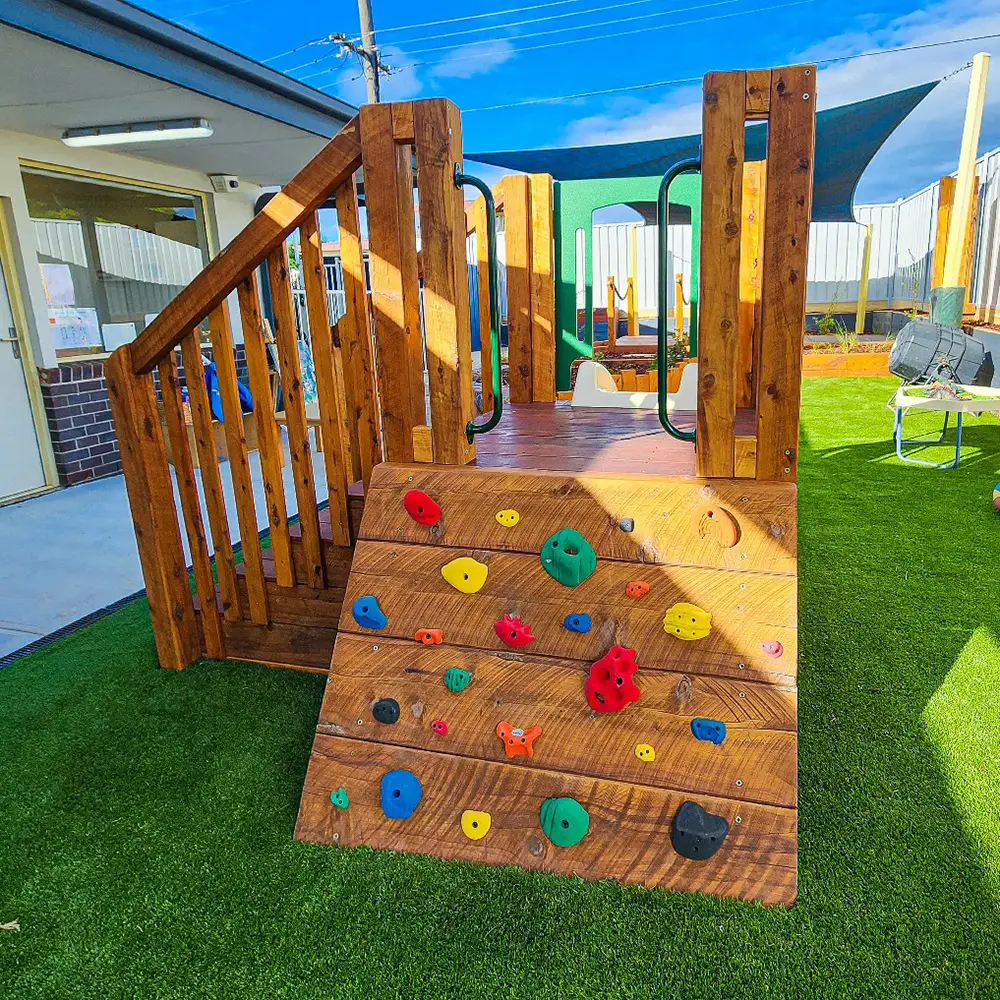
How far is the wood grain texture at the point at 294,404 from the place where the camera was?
2.43m

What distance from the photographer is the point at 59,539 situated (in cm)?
449

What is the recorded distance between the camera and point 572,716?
6.23 ft

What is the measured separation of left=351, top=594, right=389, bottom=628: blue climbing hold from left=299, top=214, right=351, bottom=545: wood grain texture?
1.66 ft

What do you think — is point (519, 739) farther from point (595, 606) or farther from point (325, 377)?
point (325, 377)

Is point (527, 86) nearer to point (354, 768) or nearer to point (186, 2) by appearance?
point (186, 2)

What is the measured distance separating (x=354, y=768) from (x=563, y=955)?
0.72 m

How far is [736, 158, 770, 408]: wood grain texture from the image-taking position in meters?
3.04

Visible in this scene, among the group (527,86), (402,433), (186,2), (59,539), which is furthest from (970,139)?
(527,86)

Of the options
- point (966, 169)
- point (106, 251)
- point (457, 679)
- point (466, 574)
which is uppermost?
point (966, 169)

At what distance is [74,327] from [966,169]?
388 inches

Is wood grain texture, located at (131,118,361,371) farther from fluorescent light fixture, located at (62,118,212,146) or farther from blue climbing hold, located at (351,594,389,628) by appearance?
fluorescent light fixture, located at (62,118,212,146)

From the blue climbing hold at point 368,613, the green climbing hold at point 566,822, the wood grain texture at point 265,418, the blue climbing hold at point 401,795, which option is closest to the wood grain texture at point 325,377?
the wood grain texture at point 265,418

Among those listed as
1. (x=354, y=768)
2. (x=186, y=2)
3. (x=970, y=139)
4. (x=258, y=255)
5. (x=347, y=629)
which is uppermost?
(x=186, y=2)

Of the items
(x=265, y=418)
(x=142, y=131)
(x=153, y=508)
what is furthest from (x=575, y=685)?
(x=142, y=131)
